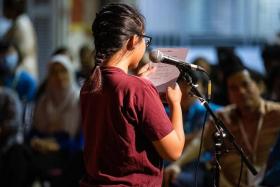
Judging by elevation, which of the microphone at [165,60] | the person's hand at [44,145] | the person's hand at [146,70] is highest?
the microphone at [165,60]

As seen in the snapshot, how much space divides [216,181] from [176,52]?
27.3 inches

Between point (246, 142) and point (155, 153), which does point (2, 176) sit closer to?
point (246, 142)

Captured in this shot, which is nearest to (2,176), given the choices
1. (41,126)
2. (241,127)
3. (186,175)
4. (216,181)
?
(41,126)

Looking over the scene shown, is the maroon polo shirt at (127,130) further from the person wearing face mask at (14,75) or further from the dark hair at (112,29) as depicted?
the person wearing face mask at (14,75)

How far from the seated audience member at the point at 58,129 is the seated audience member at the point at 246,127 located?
72.3 inches

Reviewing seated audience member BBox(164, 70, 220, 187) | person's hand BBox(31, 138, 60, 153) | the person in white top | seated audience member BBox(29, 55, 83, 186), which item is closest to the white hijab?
seated audience member BBox(29, 55, 83, 186)

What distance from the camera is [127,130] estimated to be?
3.29 m

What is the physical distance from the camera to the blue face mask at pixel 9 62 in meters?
7.71

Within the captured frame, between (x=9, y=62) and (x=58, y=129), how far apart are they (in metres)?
0.91

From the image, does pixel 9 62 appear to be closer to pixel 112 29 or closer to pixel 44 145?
Result: pixel 44 145

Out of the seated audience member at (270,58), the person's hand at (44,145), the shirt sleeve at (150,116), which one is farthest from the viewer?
the seated audience member at (270,58)

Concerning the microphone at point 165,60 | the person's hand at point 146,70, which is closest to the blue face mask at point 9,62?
the person's hand at point 146,70

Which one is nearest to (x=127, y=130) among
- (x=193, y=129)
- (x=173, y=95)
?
(x=173, y=95)

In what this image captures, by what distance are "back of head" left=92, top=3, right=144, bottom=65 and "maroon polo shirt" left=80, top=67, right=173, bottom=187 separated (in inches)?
3.5
